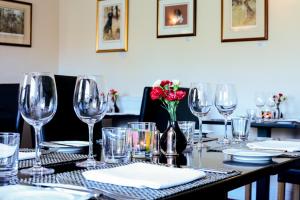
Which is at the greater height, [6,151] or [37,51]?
[37,51]

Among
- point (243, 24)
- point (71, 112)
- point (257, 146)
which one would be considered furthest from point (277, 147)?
point (243, 24)

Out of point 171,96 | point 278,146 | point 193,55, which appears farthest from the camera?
point 193,55

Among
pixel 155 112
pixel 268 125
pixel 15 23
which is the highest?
pixel 15 23

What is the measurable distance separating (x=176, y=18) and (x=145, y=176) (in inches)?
147

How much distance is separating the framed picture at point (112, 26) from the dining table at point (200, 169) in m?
3.45

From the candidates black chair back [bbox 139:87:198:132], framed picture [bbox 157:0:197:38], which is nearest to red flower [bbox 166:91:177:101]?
black chair back [bbox 139:87:198:132]

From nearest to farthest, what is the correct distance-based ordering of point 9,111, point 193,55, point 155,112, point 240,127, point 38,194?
point 38,194, point 240,127, point 9,111, point 155,112, point 193,55

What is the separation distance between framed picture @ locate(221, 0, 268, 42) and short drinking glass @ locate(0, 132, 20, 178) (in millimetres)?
3335

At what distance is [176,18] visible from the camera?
4.58 m

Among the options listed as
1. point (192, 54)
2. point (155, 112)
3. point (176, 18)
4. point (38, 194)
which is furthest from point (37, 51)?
point (38, 194)

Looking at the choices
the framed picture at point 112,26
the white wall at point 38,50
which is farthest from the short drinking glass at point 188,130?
the white wall at point 38,50

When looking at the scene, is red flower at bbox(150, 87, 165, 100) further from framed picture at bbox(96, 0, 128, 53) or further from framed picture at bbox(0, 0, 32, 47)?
framed picture at bbox(0, 0, 32, 47)

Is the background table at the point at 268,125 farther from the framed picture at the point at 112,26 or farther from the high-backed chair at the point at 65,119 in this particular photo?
the framed picture at the point at 112,26

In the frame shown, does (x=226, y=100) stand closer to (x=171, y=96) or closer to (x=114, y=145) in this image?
(x=171, y=96)
